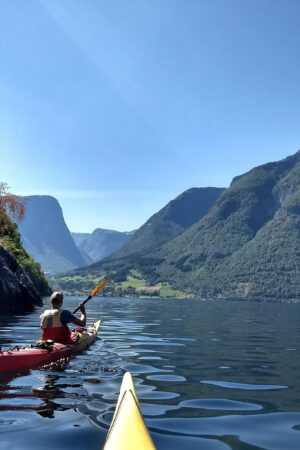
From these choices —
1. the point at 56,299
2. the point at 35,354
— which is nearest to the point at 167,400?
the point at 35,354

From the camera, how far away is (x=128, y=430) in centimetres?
477

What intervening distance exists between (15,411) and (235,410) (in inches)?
164

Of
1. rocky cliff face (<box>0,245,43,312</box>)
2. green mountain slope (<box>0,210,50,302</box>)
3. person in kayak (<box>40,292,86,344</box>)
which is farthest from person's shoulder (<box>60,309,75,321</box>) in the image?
green mountain slope (<box>0,210,50,302</box>)

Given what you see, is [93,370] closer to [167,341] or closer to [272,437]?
[272,437]

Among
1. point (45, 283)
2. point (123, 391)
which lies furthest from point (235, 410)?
point (45, 283)

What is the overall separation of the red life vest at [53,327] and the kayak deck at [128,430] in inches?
301

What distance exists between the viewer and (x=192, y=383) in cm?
1016

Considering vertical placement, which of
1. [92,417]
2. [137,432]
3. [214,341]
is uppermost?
[137,432]

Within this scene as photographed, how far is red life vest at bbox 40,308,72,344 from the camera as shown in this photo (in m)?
12.4

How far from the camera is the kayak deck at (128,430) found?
14.9 ft

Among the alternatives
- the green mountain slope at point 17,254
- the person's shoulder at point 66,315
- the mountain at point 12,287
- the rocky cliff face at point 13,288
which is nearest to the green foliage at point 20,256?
the green mountain slope at point 17,254

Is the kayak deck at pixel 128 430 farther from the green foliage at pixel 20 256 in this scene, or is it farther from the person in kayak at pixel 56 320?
the green foliage at pixel 20 256

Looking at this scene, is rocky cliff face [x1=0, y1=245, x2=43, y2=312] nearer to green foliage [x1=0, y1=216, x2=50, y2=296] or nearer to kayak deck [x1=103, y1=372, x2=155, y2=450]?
green foliage [x1=0, y1=216, x2=50, y2=296]

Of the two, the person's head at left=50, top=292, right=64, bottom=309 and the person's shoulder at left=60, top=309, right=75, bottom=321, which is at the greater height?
the person's head at left=50, top=292, right=64, bottom=309
